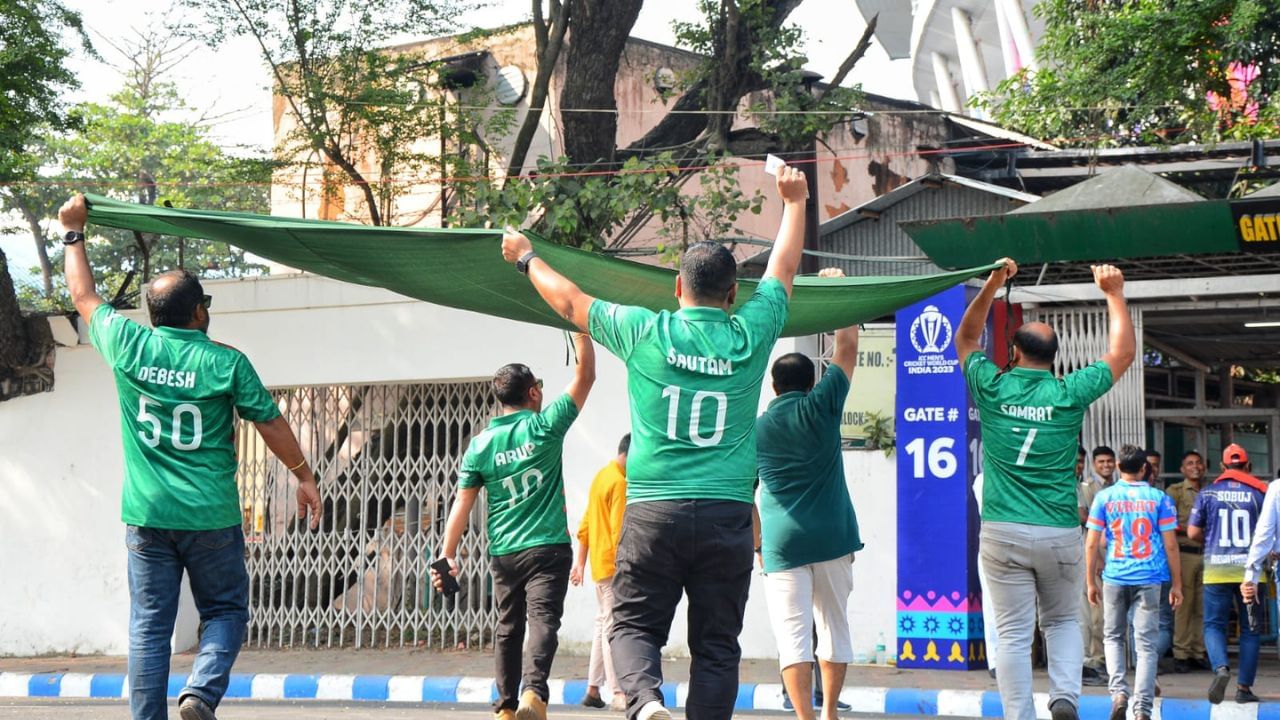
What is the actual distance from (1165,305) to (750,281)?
6.31 m

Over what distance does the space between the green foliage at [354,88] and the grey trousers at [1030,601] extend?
32.1 feet

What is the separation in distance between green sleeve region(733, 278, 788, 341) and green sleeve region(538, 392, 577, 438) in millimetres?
1786

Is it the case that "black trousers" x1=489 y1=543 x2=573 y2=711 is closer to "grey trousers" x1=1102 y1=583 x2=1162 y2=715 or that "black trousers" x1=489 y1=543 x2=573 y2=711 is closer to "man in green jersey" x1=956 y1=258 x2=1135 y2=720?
"man in green jersey" x1=956 y1=258 x2=1135 y2=720

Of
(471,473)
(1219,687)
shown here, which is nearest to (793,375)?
(471,473)

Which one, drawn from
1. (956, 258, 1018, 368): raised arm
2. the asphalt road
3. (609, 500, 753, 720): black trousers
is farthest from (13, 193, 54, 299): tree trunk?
(609, 500, 753, 720): black trousers

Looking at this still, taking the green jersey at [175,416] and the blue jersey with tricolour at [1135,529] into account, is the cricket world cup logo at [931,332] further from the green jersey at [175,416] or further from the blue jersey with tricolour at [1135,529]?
the green jersey at [175,416]

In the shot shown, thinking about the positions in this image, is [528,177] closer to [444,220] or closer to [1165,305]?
[444,220]

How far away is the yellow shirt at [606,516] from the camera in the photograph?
8586 millimetres

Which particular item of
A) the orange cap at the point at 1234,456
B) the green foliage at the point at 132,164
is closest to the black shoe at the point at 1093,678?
the orange cap at the point at 1234,456

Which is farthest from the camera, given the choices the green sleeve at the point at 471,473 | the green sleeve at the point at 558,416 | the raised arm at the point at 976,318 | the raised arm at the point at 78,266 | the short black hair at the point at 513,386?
the short black hair at the point at 513,386

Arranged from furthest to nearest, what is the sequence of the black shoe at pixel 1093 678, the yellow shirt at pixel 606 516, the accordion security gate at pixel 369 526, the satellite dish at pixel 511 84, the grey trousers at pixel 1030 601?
1. the satellite dish at pixel 511 84
2. the accordion security gate at pixel 369 526
3. the black shoe at pixel 1093 678
4. the yellow shirt at pixel 606 516
5. the grey trousers at pixel 1030 601

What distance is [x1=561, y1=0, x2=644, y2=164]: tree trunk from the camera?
13992 mm

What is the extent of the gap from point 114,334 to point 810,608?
3315 millimetres

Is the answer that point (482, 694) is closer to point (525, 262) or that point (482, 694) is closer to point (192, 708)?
point (192, 708)
